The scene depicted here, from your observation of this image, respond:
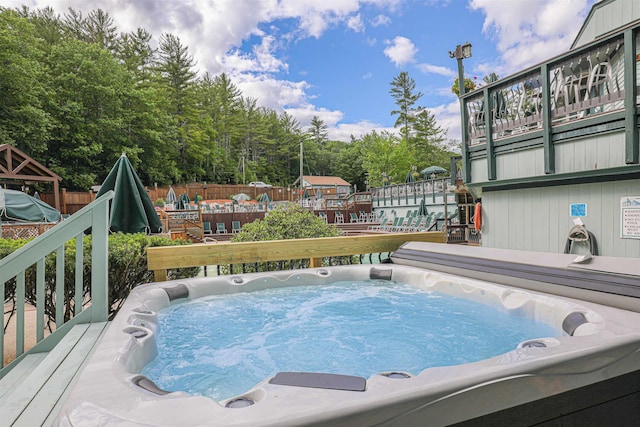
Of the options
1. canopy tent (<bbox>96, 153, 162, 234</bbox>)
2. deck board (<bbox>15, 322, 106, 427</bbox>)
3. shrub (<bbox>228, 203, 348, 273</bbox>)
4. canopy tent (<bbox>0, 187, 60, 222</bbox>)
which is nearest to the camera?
deck board (<bbox>15, 322, 106, 427</bbox>)

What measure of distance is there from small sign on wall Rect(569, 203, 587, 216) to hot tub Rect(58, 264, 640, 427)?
2.95 meters

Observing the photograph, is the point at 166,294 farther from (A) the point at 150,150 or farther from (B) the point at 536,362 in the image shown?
(A) the point at 150,150

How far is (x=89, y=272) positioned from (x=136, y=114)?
24.5m

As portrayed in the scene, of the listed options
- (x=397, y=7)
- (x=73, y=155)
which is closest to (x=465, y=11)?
(x=397, y=7)

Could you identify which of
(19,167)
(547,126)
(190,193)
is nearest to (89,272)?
(547,126)

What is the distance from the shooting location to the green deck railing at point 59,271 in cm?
212

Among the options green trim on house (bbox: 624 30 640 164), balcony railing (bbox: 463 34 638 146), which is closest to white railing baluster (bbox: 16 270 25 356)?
green trim on house (bbox: 624 30 640 164)

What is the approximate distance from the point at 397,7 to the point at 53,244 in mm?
13296

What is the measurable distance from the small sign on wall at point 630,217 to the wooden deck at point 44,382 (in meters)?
5.17

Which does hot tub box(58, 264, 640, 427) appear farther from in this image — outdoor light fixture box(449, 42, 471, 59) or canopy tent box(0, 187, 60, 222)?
canopy tent box(0, 187, 60, 222)

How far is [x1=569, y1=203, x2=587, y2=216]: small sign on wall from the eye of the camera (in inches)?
173

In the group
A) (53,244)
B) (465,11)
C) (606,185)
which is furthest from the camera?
(465,11)

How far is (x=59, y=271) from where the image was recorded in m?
2.30

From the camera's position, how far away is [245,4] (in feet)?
34.8
